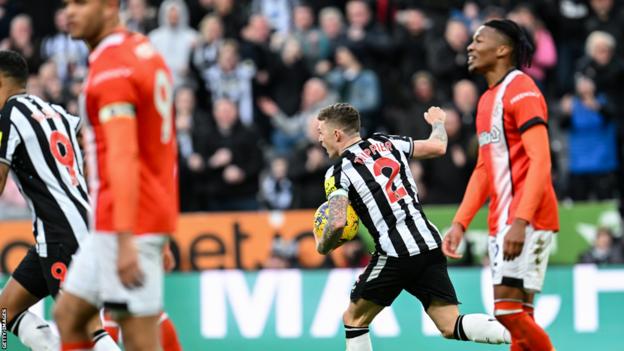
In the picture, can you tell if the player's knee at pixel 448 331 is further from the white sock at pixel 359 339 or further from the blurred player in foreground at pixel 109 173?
the blurred player in foreground at pixel 109 173

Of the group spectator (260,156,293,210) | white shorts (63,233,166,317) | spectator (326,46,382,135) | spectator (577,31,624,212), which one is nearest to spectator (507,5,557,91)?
spectator (577,31,624,212)

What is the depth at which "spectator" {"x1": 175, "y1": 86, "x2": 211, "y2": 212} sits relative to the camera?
1448 centimetres

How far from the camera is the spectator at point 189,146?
14.5 metres

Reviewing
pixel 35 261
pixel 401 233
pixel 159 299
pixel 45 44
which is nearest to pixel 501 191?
pixel 401 233

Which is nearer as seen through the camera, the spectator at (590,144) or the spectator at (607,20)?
the spectator at (590,144)

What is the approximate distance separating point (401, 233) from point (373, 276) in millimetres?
358

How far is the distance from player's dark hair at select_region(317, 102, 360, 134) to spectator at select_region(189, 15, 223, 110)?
7584mm

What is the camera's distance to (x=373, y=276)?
8.02 meters

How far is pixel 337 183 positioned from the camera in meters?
7.89

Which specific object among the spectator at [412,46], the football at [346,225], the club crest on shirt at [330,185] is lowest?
the football at [346,225]

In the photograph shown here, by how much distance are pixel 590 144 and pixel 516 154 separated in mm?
7362

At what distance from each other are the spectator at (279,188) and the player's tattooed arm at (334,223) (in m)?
Result: 6.68

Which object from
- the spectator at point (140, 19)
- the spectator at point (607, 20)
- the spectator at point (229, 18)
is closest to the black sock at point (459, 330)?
the spectator at point (607, 20)

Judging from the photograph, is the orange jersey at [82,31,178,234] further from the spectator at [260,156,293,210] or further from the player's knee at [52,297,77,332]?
the spectator at [260,156,293,210]
